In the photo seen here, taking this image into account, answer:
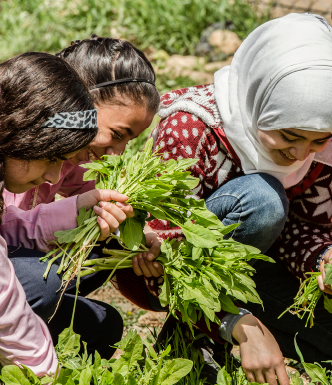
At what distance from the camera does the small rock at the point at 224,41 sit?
4379 mm

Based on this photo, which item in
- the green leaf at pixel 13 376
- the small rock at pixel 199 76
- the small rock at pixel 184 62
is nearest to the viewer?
the green leaf at pixel 13 376

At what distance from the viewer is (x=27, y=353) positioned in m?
1.36

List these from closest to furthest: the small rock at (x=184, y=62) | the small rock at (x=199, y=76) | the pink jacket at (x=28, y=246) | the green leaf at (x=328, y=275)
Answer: the pink jacket at (x=28, y=246) → the green leaf at (x=328, y=275) → the small rock at (x=199, y=76) → the small rock at (x=184, y=62)

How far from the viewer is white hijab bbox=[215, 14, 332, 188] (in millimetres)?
1670

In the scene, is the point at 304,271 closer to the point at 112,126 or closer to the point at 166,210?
the point at 166,210

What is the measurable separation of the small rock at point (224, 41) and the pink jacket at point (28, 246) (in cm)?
278

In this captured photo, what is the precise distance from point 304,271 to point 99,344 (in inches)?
32.5

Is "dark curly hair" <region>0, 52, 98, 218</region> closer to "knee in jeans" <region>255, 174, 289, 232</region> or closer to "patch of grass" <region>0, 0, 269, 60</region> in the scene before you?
"knee in jeans" <region>255, 174, 289, 232</region>

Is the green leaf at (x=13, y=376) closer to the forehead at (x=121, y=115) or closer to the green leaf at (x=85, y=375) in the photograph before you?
the green leaf at (x=85, y=375)

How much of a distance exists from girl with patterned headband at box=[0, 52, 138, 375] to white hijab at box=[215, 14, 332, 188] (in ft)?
2.03

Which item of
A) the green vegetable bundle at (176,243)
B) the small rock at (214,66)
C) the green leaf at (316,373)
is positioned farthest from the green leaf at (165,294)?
the small rock at (214,66)

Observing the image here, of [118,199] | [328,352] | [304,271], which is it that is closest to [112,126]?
[118,199]

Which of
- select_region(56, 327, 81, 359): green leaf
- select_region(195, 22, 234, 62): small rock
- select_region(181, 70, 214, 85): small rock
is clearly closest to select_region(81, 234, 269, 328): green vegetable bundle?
select_region(56, 327, 81, 359): green leaf

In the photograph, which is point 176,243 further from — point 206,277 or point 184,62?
point 184,62
